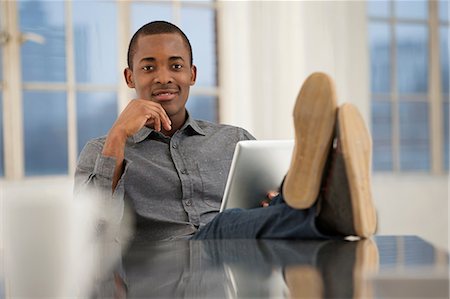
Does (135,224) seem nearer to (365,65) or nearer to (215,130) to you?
(215,130)

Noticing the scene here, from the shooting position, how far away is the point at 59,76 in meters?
3.40

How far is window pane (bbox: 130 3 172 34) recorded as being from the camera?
3588mm

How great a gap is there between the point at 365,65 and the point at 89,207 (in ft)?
11.0

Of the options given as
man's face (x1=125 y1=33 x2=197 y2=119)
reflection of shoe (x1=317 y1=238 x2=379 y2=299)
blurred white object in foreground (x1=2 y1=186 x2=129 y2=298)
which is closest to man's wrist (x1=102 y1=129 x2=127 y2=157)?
man's face (x1=125 y1=33 x2=197 y2=119)

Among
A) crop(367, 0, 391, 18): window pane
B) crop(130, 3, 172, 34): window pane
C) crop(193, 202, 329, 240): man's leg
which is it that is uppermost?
crop(367, 0, 391, 18): window pane

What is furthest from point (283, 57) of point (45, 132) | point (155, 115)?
point (155, 115)

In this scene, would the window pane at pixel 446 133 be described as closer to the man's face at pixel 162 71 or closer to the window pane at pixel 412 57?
the window pane at pixel 412 57

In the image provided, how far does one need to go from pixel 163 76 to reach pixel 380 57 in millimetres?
2227

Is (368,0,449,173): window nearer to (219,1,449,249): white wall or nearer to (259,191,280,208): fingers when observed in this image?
(219,1,449,249): white wall

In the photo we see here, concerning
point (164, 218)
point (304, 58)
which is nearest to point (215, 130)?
point (164, 218)

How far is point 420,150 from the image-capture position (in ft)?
13.9

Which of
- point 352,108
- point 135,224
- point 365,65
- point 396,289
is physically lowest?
point 135,224

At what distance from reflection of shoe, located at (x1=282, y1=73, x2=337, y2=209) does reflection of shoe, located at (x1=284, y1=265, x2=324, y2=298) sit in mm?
307

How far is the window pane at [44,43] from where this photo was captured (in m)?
3.31
